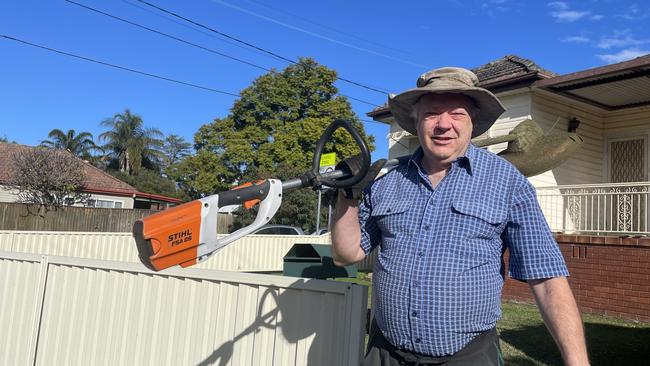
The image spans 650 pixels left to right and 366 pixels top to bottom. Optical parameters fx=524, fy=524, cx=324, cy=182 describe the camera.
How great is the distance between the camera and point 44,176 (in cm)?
2309

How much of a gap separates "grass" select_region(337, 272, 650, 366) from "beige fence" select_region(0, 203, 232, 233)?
1516 cm

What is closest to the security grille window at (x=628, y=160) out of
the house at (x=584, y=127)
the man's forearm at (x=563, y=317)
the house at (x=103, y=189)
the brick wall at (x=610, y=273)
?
the house at (x=584, y=127)

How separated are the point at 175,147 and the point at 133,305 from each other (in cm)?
7096

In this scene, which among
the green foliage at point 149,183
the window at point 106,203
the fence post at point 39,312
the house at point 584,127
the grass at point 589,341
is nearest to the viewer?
the fence post at point 39,312

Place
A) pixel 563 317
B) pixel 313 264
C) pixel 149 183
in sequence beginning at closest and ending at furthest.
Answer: pixel 563 317 < pixel 313 264 < pixel 149 183

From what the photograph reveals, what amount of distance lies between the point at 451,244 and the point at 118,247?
10.3m

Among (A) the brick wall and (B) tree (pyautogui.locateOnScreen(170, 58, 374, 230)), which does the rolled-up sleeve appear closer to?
(A) the brick wall

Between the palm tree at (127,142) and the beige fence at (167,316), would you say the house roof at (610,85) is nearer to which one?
the beige fence at (167,316)

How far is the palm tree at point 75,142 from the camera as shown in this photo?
55.3 meters

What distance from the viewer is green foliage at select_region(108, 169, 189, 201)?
51.6 metres

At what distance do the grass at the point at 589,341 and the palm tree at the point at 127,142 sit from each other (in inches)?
2110

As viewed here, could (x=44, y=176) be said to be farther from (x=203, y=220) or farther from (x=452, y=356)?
(x=452, y=356)

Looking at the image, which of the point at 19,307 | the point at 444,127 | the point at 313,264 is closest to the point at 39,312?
the point at 19,307

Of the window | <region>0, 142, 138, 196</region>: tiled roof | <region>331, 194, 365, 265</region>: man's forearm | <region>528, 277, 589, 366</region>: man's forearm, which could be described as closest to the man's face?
<region>331, 194, 365, 265</region>: man's forearm
